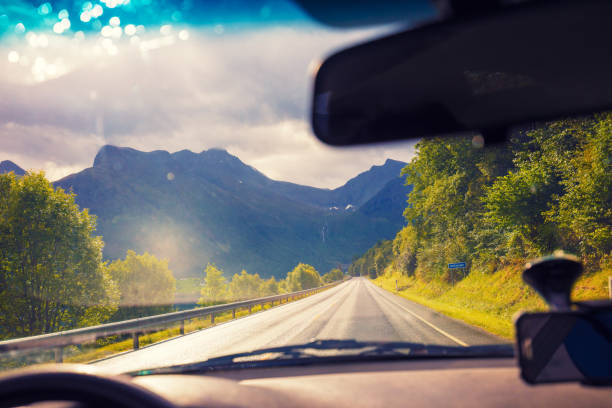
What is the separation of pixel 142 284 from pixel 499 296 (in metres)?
66.3

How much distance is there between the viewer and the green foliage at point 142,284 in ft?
221

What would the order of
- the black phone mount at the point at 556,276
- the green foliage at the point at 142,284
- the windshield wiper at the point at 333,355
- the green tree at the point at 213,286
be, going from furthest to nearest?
the green tree at the point at 213,286, the green foliage at the point at 142,284, the windshield wiper at the point at 333,355, the black phone mount at the point at 556,276

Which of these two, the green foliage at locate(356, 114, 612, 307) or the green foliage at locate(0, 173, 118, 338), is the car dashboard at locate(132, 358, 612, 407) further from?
the green foliage at locate(0, 173, 118, 338)

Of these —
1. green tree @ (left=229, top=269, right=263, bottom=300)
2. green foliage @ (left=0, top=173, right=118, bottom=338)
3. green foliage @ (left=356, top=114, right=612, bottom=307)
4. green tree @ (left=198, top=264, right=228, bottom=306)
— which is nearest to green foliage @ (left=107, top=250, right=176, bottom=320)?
green tree @ (left=198, top=264, right=228, bottom=306)

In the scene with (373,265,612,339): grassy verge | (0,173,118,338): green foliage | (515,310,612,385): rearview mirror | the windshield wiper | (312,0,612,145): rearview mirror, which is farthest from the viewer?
(0,173,118,338): green foliage

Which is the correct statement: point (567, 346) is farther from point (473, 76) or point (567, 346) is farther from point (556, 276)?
point (473, 76)

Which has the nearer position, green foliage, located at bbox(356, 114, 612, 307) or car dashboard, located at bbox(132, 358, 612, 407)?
car dashboard, located at bbox(132, 358, 612, 407)

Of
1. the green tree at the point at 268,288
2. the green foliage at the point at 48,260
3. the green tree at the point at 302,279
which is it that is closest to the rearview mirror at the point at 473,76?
the green foliage at the point at 48,260

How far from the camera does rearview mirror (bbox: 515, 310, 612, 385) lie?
4.81 ft

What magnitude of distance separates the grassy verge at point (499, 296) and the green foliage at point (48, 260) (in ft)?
115

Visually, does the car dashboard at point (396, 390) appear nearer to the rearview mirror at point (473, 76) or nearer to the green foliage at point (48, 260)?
the rearview mirror at point (473, 76)

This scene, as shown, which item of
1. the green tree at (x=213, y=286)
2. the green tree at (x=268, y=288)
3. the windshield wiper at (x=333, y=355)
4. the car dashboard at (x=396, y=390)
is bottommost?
the green tree at (x=268, y=288)

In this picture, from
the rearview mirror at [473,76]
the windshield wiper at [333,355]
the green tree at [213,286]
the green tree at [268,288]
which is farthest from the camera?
the green tree at [268,288]

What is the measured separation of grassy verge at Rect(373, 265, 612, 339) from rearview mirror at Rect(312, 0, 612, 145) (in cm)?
351
